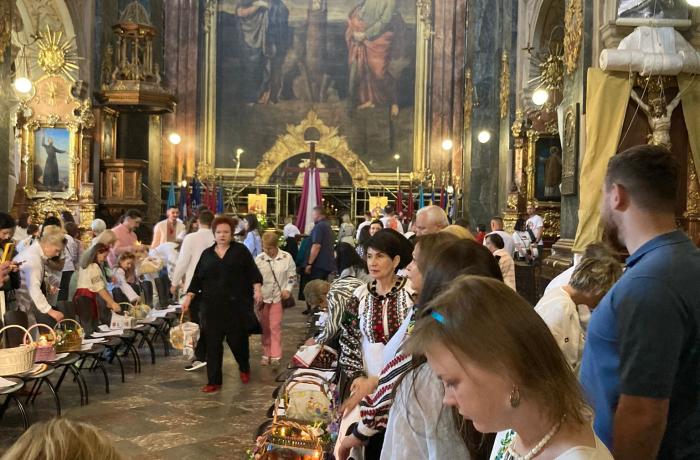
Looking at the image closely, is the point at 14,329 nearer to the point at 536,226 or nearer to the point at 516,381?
the point at 516,381

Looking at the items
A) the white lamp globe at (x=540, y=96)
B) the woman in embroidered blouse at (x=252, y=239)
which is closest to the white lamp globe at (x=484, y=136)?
the white lamp globe at (x=540, y=96)

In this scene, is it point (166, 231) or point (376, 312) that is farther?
point (166, 231)

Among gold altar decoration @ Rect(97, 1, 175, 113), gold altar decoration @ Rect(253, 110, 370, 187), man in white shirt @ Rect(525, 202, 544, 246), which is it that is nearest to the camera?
man in white shirt @ Rect(525, 202, 544, 246)

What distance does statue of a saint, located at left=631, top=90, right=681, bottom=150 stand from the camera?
7.61m

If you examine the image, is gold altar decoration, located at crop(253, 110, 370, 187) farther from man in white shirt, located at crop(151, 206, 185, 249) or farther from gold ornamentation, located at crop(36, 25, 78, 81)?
man in white shirt, located at crop(151, 206, 185, 249)

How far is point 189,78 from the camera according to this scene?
89.7 feet

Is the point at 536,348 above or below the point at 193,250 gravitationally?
above

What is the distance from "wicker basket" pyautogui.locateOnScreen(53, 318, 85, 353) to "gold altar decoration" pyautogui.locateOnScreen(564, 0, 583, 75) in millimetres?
6246

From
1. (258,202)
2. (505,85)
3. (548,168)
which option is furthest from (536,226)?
(258,202)

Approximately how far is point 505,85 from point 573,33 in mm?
7614

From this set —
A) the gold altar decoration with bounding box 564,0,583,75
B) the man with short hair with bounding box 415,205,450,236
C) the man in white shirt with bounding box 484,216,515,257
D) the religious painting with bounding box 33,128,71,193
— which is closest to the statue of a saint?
the gold altar decoration with bounding box 564,0,583,75

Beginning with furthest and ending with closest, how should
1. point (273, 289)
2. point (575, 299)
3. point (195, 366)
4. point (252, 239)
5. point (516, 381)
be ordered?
point (252, 239) → point (273, 289) → point (195, 366) → point (575, 299) → point (516, 381)

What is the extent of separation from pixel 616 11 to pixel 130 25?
13700 mm

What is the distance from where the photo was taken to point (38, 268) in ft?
23.9
